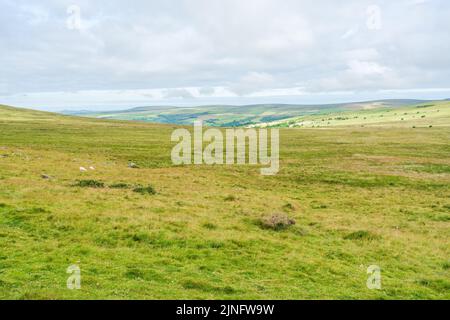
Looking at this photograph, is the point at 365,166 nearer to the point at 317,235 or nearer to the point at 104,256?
the point at 317,235

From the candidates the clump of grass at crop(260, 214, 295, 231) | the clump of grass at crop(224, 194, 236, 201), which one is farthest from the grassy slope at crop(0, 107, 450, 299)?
the clump of grass at crop(260, 214, 295, 231)

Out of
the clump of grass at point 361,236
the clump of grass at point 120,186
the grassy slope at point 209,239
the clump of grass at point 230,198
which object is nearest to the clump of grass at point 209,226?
the grassy slope at point 209,239

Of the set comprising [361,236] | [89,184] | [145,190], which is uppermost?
[89,184]

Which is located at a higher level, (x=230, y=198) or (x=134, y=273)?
(x=134, y=273)

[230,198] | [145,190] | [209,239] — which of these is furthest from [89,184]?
[209,239]

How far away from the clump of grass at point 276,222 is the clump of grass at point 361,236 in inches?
138

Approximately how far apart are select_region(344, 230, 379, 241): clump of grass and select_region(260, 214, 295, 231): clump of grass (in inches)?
138

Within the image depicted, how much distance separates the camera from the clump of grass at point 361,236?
20344mm

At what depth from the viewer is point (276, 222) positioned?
21594 mm

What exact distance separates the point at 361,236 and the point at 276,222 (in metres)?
5.06

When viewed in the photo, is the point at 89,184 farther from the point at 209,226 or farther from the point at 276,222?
the point at 276,222

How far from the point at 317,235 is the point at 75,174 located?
25.1 meters

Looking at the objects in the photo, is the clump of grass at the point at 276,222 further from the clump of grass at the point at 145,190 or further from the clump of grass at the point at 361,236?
the clump of grass at the point at 145,190

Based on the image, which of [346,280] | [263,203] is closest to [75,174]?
[263,203]
